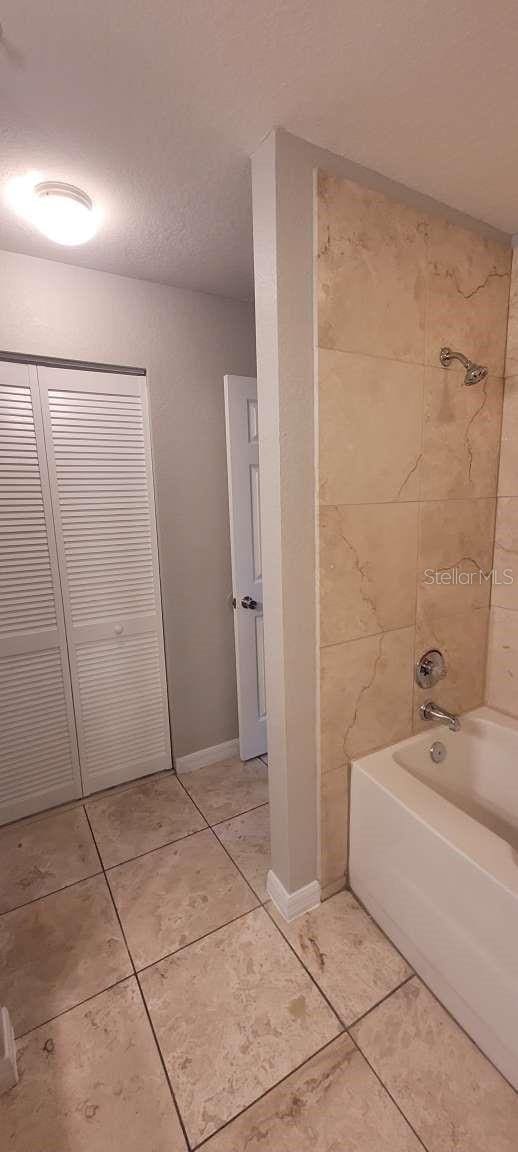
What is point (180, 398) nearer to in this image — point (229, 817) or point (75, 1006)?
point (229, 817)

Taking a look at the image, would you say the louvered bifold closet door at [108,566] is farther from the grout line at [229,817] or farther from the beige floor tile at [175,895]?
the beige floor tile at [175,895]

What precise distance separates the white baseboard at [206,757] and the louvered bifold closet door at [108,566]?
0.13 meters

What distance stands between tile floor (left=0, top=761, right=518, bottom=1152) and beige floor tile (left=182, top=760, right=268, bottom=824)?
229 millimetres

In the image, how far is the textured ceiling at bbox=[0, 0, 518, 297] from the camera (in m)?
0.81

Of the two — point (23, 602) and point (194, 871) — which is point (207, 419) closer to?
point (23, 602)

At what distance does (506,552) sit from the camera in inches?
68.5

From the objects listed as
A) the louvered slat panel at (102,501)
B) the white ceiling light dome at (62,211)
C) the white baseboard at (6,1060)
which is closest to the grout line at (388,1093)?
the white baseboard at (6,1060)

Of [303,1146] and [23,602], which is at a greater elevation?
[23,602]

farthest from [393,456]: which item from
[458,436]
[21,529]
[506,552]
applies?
[21,529]

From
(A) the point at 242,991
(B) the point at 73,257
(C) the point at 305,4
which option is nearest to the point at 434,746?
(A) the point at 242,991

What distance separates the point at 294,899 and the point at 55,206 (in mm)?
2271

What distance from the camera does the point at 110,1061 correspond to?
3.66ft

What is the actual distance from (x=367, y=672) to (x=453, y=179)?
1.47 m

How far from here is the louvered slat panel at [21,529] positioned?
1.72 meters
